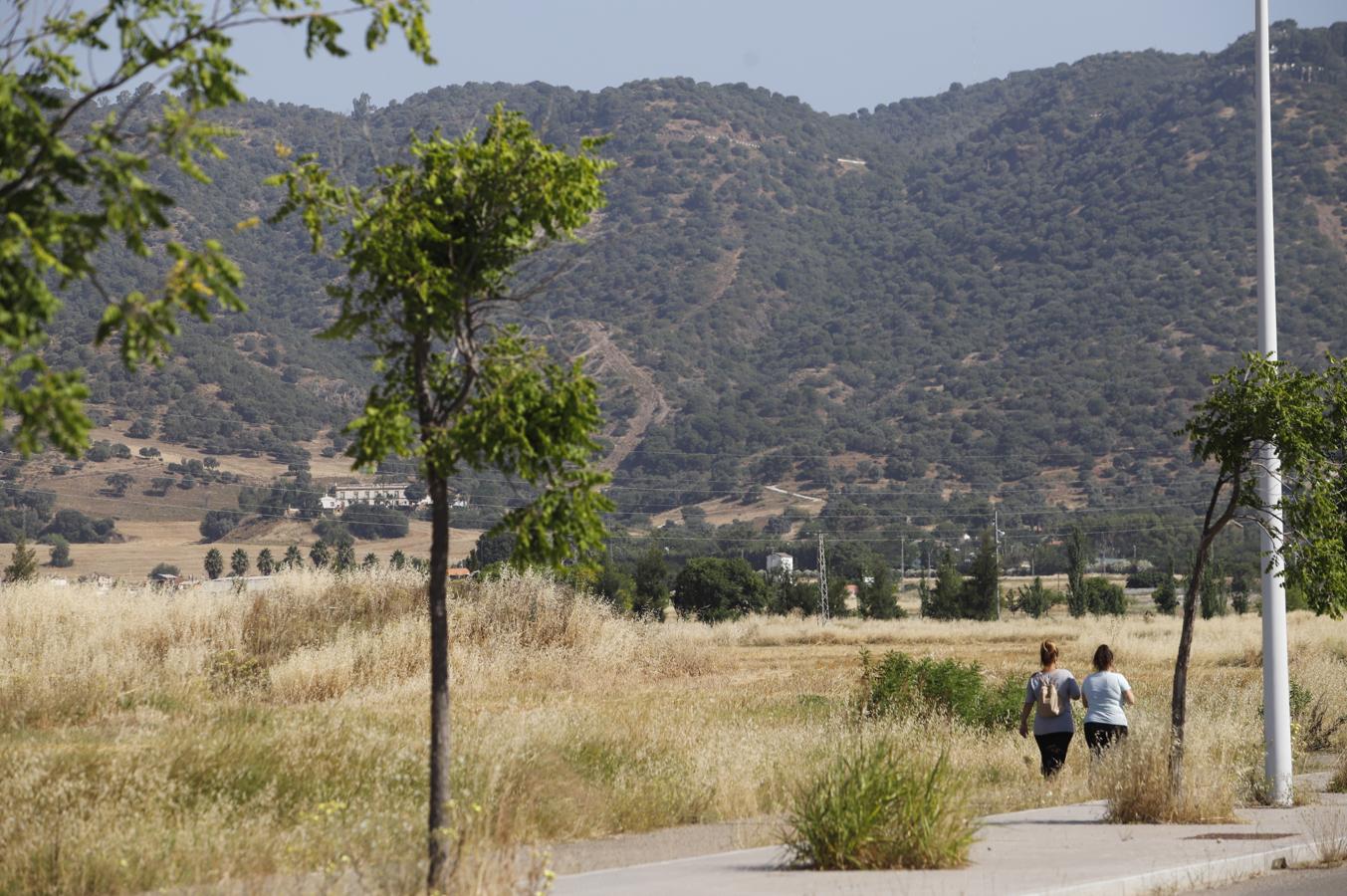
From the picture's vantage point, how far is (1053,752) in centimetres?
1548

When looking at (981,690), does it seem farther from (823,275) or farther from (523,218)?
(823,275)

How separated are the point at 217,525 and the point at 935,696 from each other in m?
88.1

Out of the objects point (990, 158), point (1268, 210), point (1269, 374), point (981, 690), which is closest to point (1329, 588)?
point (1269, 374)

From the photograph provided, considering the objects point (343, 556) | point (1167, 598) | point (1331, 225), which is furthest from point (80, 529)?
point (1331, 225)

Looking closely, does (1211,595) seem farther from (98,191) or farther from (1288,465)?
(98,191)

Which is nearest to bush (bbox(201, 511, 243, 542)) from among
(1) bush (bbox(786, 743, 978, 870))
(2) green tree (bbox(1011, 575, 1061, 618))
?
(2) green tree (bbox(1011, 575, 1061, 618))

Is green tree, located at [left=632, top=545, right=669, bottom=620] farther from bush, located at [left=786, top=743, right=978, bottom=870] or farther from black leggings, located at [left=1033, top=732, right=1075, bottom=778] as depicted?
bush, located at [left=786, top=743, right=978, bottom=870]

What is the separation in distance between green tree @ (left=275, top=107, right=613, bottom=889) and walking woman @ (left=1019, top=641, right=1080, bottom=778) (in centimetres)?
849

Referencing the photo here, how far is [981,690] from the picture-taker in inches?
891

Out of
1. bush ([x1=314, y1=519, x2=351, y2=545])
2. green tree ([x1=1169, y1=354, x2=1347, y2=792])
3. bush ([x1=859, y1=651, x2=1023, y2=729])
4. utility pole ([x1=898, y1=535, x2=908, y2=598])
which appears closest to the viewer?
green tree ([x1=1169, y1=354, x2=1347, y2=792])

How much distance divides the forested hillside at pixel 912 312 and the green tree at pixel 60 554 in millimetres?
19977

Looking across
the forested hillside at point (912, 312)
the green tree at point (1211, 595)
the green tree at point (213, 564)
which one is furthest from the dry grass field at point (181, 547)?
the green tree at point (1211, 595)

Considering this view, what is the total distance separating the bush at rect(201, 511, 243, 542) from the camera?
101 meters

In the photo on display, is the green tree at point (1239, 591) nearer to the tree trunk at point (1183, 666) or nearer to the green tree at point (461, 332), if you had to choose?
the tree trunk at point (1183, 666)
